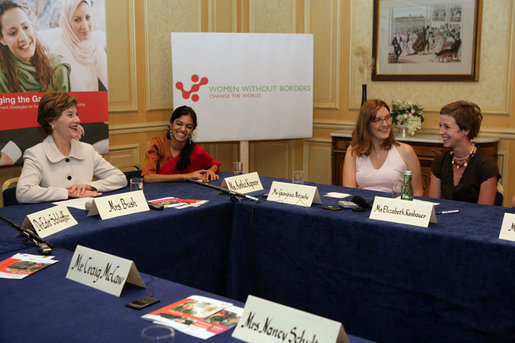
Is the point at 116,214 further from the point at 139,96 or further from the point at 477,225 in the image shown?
the point at 139,96

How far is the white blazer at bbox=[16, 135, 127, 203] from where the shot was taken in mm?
2963

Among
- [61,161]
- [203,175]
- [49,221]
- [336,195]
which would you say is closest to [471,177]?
[336,195]

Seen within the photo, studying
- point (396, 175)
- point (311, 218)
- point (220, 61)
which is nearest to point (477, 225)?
point (311, 218)

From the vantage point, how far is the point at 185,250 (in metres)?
2.79

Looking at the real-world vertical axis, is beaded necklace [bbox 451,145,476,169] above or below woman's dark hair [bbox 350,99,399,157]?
below

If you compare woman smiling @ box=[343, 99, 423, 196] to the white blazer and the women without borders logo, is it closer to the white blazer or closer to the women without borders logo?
the white blazer

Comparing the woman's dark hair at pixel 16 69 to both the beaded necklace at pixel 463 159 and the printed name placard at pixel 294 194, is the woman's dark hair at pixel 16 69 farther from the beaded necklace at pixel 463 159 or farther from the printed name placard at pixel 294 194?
the beaded necklace at pixel 463 159

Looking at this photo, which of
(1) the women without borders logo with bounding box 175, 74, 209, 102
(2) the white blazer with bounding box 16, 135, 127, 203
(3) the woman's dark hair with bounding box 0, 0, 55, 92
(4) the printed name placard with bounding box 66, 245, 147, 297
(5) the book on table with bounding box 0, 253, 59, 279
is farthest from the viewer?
(1) the women without borders logo with bounding box 175, 74, 209, 102

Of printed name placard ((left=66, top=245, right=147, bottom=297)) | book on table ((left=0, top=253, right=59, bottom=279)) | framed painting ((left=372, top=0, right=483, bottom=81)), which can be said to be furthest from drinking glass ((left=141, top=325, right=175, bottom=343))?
framed painting ((left=372, top=0, right=483, bottom=81))

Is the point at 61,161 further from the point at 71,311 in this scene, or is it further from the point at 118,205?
the point at 71,311

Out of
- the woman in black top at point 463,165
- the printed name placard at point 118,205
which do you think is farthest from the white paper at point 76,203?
the woman in black top at point 463,165

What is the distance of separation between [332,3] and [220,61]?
133 centimetres

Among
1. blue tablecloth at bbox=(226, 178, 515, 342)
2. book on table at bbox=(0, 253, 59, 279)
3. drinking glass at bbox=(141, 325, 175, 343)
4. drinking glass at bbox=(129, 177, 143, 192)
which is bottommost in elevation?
blue tablecloth at bbox=(226, 178, 515, 342)

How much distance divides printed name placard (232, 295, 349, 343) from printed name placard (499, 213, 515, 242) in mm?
1156
